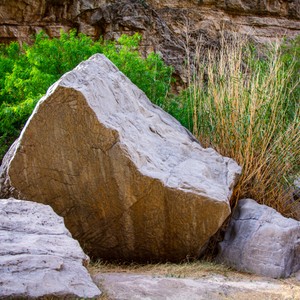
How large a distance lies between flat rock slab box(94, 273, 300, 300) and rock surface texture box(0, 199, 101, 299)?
29cm

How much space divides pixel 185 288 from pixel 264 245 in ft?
4.50

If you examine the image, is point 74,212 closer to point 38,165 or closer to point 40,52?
point 38,165

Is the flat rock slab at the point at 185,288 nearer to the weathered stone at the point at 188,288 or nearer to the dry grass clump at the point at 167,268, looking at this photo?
the weathered stone at the point at 188,288

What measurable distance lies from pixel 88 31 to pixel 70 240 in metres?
9.53

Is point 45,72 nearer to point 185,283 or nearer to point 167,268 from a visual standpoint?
point 167,268

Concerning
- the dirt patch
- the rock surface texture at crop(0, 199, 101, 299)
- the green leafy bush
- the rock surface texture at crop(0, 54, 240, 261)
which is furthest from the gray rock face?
the green leafy bush

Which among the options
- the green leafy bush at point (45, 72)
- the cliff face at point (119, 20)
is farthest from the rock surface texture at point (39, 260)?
the cliff face at point (119, 20)

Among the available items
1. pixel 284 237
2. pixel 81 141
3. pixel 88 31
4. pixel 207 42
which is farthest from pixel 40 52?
pixel 207 42

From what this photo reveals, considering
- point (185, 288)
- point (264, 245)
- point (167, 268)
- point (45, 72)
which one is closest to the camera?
point (185, 288)

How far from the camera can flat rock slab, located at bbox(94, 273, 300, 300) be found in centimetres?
340

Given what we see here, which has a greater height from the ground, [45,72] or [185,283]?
[45,72]

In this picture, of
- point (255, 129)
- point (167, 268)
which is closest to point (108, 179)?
point (167, 268)

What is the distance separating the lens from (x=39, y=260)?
3.08 m

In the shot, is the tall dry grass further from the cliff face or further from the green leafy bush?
the cliff face
